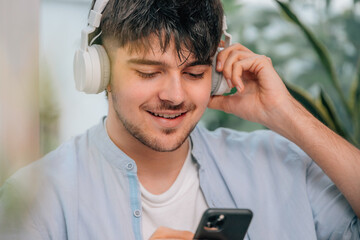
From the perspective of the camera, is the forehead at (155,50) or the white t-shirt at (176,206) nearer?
the forehead at (155,50)

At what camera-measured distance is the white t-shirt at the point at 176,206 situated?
46.3 inches

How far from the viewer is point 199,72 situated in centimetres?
114

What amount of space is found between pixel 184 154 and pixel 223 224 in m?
0.59

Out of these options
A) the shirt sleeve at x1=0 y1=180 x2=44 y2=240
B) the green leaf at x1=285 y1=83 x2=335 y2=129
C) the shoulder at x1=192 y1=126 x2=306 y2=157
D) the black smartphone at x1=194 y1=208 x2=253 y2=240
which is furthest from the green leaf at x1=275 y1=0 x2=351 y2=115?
the shirt sleeve at x1=0 y1=180 x2=44 y2=240

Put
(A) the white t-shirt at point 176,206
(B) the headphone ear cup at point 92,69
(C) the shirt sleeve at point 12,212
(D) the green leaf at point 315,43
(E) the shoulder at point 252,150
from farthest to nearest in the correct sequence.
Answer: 1. (D) the green leaf at point 315,43
2. (E) the shoulder at point 252,150
3. (A) the white t-shirt at point 176,206
4. (B) the headphone ear cup at point 92,69
5. (C) the shirt sleeve at point 12,212

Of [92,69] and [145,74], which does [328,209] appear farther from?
[92,69]

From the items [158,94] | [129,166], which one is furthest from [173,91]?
[129,166]

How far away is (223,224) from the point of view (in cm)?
75

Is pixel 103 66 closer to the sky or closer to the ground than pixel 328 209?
closer to the sky

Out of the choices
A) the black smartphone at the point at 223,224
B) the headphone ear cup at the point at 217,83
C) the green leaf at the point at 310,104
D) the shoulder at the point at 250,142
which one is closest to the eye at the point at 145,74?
the headphone ear cup at the point at 217,83

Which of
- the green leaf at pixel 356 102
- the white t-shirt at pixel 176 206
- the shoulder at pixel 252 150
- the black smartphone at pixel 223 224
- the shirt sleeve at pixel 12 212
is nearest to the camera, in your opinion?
the shirt sleeve at pixel 12 212

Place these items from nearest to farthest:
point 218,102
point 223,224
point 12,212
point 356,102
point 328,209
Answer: point 12,212 < point 223,224 < point 328,209 < point 218,102 < point 356,102

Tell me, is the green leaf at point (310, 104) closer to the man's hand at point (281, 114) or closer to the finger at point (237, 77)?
the man's hand at point (281, 114)

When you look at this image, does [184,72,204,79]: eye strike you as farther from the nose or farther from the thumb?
the thumb
